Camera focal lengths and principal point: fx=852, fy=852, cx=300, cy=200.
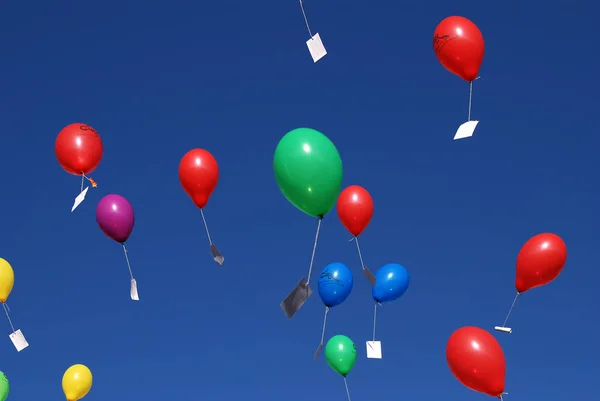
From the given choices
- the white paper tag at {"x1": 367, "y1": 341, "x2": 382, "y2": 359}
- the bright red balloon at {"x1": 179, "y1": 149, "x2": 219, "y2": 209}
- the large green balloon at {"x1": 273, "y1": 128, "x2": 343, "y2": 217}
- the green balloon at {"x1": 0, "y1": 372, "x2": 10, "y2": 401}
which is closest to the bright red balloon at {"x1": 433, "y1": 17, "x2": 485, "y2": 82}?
the large green balloon at {"x1": 273, "y1": 128, "x2": 343, "y2": 217}

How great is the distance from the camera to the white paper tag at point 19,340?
452 inches

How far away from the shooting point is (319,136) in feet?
27.5

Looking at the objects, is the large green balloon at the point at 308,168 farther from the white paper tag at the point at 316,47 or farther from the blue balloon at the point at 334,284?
the blue balloon at the point at 334,284

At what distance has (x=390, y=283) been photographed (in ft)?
39.4

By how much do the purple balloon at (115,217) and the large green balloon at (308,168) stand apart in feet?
12.6

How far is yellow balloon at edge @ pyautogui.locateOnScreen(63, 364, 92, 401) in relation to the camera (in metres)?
12.5

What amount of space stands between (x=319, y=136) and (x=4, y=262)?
6.14 metres

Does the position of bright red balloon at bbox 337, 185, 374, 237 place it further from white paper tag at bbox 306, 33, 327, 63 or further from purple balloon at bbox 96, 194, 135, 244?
white paper tag at bbox 306, 33, 327, 63

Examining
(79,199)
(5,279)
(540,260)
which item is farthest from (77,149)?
(540,260)

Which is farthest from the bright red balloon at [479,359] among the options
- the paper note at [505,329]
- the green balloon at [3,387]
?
the green balloon at [3,387]

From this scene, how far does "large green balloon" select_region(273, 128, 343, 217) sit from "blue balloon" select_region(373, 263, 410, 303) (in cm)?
376

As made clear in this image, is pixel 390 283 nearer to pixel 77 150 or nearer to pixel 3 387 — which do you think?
pixel 77 150

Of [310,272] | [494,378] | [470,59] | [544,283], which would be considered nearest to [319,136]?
[310,272]

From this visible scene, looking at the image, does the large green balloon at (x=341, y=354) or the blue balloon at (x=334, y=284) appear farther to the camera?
the large green balloon at (x=341, y=354)
